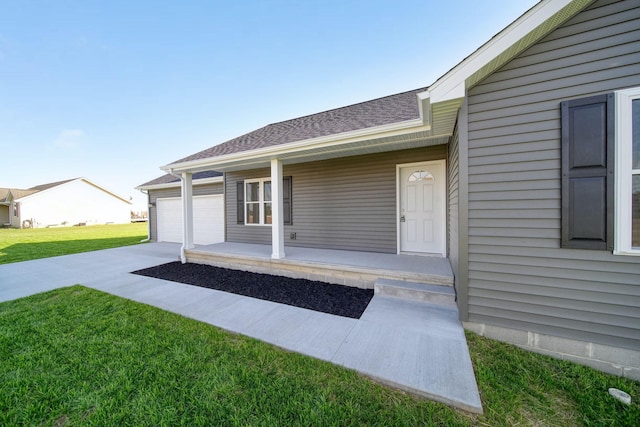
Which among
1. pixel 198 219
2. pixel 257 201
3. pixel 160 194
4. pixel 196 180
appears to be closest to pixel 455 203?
pixel 257 201

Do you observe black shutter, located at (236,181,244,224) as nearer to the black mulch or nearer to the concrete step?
the black mulch

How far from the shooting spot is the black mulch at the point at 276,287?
359cm

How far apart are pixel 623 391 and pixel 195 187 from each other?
10.8 m

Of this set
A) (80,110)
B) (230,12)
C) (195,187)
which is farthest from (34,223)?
(230,12)

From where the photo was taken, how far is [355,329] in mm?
2793

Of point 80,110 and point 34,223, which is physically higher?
point 80,110

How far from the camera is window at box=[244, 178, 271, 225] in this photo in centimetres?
716

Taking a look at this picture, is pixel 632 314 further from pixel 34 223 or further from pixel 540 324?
pixel 34 223

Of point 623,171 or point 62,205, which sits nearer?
point 623,171

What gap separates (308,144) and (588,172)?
3735 mm

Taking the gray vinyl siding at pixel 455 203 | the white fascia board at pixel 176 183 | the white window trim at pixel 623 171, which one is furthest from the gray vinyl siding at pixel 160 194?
the white window trim at pixel 623 171

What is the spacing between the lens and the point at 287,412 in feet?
5.45

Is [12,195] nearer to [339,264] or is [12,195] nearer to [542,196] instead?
[339,264]

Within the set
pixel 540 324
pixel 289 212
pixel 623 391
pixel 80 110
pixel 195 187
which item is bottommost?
pixel 623 391
